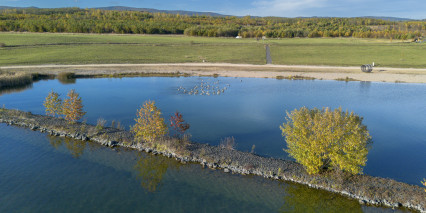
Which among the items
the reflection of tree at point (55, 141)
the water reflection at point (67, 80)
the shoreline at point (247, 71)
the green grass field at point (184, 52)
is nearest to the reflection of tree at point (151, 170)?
the reflection of tree at point (55, 141)

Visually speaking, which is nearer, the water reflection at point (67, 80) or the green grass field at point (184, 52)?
the water reflection at point (67, 80)

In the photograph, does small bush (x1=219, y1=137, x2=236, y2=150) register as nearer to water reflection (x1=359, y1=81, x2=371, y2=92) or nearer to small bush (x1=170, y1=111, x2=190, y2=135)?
small bush (x1=170, y1=111, x2=190, y2=135)

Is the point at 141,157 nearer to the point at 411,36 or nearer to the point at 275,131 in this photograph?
the point at 275,131

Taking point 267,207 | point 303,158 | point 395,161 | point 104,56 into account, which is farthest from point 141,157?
point 104,56

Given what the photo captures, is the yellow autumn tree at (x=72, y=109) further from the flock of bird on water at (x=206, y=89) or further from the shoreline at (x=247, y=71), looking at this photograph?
the shoreline at (x=247, y=71)

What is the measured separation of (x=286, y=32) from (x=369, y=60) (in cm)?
6714

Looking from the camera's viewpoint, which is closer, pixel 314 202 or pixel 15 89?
pixel 314 202

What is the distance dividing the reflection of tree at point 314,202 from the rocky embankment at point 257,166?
1.82ft

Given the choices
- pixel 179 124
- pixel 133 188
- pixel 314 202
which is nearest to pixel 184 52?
pixel 179 124

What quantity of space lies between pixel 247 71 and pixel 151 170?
48.2 m

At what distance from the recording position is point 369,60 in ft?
252

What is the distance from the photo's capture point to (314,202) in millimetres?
18797

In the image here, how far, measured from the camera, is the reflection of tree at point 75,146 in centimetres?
2536

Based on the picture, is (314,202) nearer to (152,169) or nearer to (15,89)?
(152,169)
